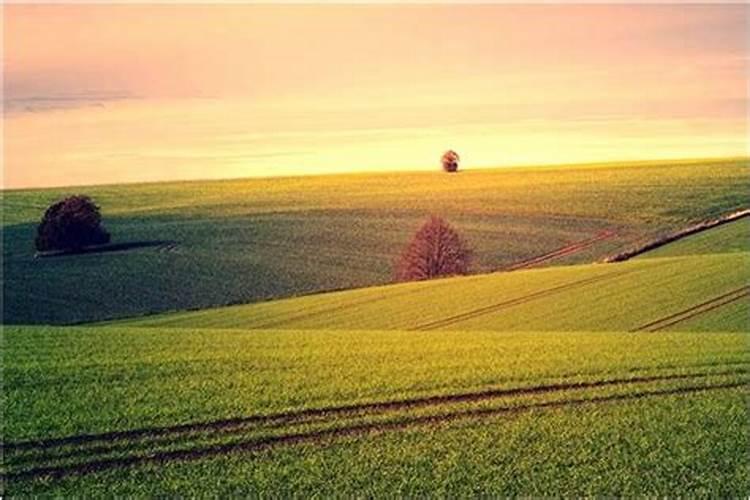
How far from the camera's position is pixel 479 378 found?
19.5m

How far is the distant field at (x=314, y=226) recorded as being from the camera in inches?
1800

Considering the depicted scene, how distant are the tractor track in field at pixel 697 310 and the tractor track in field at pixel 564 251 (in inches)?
735

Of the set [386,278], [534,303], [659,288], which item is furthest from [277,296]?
[659,288]

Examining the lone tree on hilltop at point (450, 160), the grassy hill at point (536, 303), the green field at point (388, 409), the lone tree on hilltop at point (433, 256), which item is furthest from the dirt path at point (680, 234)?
the lone tree on hilltop at point (450, 160)

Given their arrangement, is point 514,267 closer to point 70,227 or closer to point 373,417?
point 70,227

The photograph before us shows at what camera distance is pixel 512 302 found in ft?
116

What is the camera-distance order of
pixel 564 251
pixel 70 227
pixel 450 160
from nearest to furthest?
pixel 564 251 → pixel 70 227 → pixel 450 160

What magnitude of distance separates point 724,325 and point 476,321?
8.05m

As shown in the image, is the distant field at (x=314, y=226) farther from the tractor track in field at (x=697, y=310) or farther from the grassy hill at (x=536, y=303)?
the tractor track in field at (x=697, y=310)

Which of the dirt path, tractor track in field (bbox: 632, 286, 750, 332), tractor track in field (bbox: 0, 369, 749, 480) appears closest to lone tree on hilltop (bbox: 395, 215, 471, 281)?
the dirt path

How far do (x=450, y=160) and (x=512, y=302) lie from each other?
62.1 meters

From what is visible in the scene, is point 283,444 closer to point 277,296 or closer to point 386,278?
point 277,296

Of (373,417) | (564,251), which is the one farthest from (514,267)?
(373,417)

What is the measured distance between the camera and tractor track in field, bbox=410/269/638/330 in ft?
110
